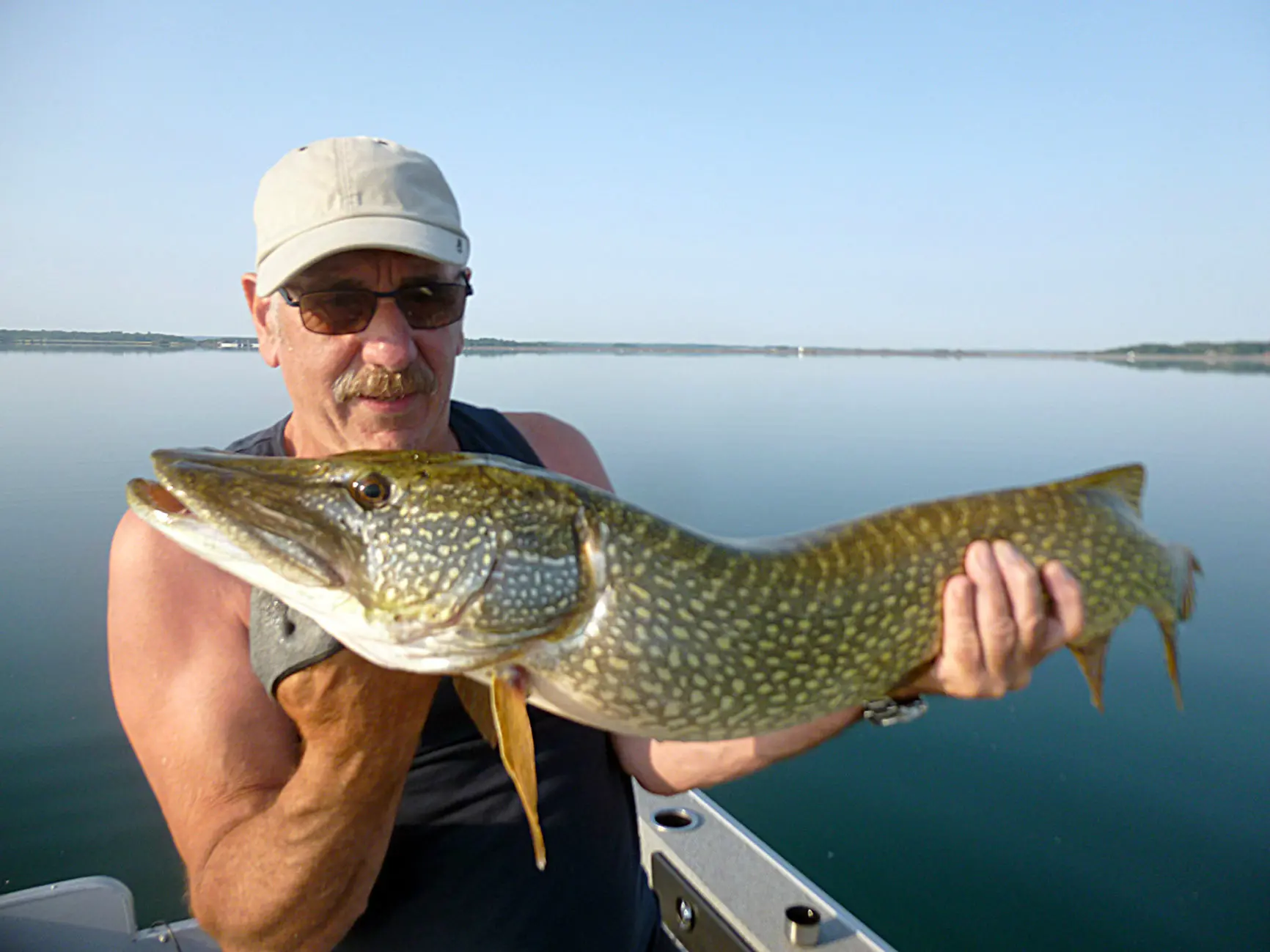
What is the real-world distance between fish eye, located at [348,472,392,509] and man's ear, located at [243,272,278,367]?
0.73 m

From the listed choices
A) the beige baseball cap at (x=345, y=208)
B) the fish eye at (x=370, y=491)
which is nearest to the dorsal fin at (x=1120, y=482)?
the fish eye at (x=370, y=491)

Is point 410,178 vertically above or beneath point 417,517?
above

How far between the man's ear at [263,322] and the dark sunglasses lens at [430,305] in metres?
0.35

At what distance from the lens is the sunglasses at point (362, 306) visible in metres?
1.88

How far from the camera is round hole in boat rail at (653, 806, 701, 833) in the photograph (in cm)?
323

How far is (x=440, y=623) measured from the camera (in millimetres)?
1399

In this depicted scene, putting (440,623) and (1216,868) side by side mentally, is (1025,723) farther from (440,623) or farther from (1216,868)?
(440,623)

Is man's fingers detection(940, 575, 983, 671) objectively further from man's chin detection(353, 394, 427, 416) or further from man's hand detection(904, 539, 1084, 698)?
man's chin detection(353, 394, 427, 416)

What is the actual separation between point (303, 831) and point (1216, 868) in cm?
549

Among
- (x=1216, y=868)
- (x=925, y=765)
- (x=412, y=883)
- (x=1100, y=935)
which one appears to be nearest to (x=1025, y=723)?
(x=925, y=765)

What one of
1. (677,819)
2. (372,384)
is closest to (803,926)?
(677,819)

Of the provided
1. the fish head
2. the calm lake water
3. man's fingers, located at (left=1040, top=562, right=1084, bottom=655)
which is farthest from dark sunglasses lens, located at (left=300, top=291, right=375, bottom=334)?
the calm lake water

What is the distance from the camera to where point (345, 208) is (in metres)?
1.84

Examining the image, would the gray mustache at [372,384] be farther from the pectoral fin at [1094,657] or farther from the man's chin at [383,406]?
the pectoral fin at [1094,657]
